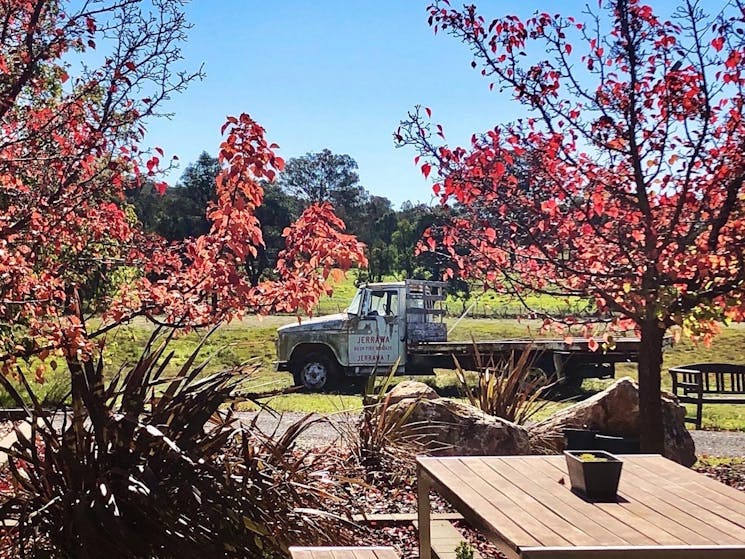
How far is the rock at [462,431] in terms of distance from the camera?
21.6ft

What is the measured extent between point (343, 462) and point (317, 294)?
1.89 meters

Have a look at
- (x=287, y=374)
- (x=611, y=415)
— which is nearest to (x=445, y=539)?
(x=611, y=415)

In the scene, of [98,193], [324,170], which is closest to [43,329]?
[98,193]

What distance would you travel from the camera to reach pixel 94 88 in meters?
4.55

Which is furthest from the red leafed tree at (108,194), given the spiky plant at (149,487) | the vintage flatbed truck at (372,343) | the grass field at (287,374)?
the vintage flatbed truck at (372,343)

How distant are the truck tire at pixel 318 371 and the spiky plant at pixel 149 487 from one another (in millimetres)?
9978

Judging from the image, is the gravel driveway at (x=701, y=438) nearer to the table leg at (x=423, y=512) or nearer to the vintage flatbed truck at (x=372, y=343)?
the vintage flatbed truck at (x=372, y=343)

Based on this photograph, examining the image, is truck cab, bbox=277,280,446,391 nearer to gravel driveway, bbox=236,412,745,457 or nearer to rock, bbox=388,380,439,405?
gravel driveway, bbox=236,412,745,457

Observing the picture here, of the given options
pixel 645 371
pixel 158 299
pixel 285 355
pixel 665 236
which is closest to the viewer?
pixel 158 299

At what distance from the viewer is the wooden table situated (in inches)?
93.4

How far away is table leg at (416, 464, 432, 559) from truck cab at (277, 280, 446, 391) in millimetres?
9857

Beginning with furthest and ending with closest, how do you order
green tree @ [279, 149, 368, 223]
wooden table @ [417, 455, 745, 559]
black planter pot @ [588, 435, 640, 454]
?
green tree @ [279, 149, 368, 223]
black planter pot @ [588, 435, 640, 454]
wooden table @ [417, 455, 745, 559]

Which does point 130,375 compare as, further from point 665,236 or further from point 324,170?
point 324,170

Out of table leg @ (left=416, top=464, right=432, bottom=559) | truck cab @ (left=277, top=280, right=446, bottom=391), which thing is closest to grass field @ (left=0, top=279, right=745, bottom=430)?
truck cab @ (left=277, top=280, right=446, bottom=391)
